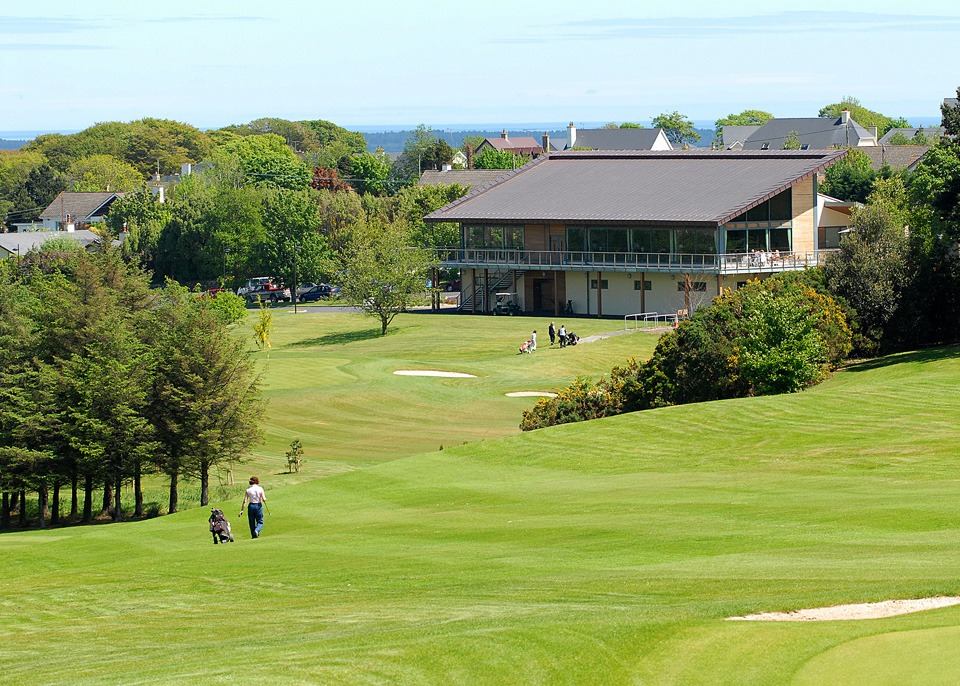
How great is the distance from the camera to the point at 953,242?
1933 inches

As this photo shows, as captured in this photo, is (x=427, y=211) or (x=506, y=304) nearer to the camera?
(x=506, y=304)

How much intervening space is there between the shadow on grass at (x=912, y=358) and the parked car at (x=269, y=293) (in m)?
73.7

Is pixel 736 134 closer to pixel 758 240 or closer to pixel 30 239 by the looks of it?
pixel 30 239

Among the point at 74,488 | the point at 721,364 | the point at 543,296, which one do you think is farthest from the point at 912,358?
the point at 543,296

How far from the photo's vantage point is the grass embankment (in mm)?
12602

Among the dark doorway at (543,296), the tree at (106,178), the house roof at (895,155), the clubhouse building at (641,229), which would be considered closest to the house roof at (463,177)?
the clubhouse building at (641,229)

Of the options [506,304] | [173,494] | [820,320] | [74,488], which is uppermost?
[506,304]

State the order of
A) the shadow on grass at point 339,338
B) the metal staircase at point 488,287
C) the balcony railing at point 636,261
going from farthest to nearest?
the metal staircase at point 488,287 → the balcony railing at point 636,261 → the shadow on grass at point 339,338

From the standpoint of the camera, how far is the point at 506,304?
90.1 m

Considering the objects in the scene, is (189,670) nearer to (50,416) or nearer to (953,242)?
(50,416)

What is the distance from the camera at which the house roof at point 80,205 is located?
155238 millimetres

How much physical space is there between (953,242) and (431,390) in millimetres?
21805

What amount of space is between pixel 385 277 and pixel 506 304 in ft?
34.9

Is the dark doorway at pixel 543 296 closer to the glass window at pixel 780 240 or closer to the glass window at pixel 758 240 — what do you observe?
the glass window at pixel 758 240
